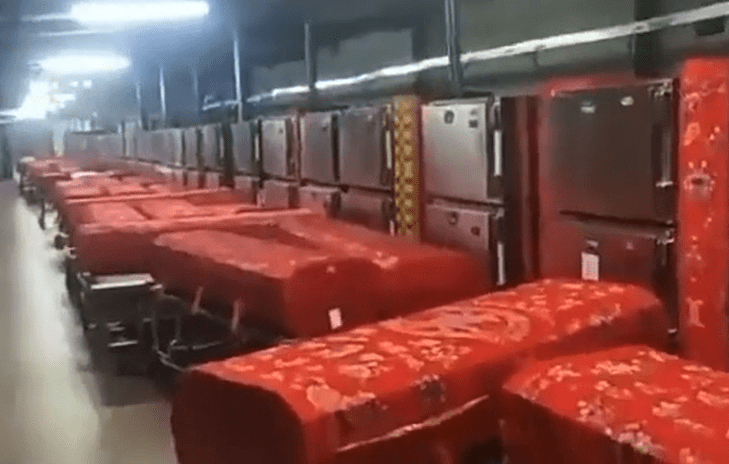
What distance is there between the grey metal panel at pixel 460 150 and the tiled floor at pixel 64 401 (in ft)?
5.17

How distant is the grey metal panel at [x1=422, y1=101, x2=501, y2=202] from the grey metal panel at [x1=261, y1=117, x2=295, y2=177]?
94.9 inches

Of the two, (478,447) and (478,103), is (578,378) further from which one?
(478,103)

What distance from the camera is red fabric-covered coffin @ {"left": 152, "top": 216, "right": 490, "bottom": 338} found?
3273mm

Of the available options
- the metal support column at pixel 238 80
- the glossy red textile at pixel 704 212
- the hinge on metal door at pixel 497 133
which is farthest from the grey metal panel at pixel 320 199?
the metal support column at pixel 238 80

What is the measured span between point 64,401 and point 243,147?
13.9 feet

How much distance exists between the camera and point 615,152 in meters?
3.26

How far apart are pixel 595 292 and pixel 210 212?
11.4ft

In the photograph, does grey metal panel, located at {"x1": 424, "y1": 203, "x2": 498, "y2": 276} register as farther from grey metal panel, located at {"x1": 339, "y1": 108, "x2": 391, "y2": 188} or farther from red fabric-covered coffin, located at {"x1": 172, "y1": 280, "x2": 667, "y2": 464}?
red fabric-covered coffin, located at {"x1": 172, "y1": 280, "x2": 667, "y2": 464}

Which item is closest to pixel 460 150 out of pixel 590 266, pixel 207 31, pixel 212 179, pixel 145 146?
pixel 590 266

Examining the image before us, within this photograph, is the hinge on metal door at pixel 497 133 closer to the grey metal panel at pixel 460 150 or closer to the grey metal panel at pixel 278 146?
the grey metal panel at pixel 460 150

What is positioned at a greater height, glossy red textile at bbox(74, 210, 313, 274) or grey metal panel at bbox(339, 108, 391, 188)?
grey metal panel at bbox(339, 108, 391, 188)

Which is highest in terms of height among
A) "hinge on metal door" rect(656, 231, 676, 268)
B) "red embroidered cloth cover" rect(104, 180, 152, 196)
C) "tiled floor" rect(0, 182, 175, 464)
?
"hinge on metal door" rect(656, 231, 676, 268)

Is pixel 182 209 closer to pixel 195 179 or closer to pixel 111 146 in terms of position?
pixel 195 179

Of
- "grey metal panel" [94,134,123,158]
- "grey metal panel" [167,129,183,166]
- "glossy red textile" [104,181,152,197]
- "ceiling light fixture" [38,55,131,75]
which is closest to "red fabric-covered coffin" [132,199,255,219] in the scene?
"glossy red textile" [104,181,152,197]
